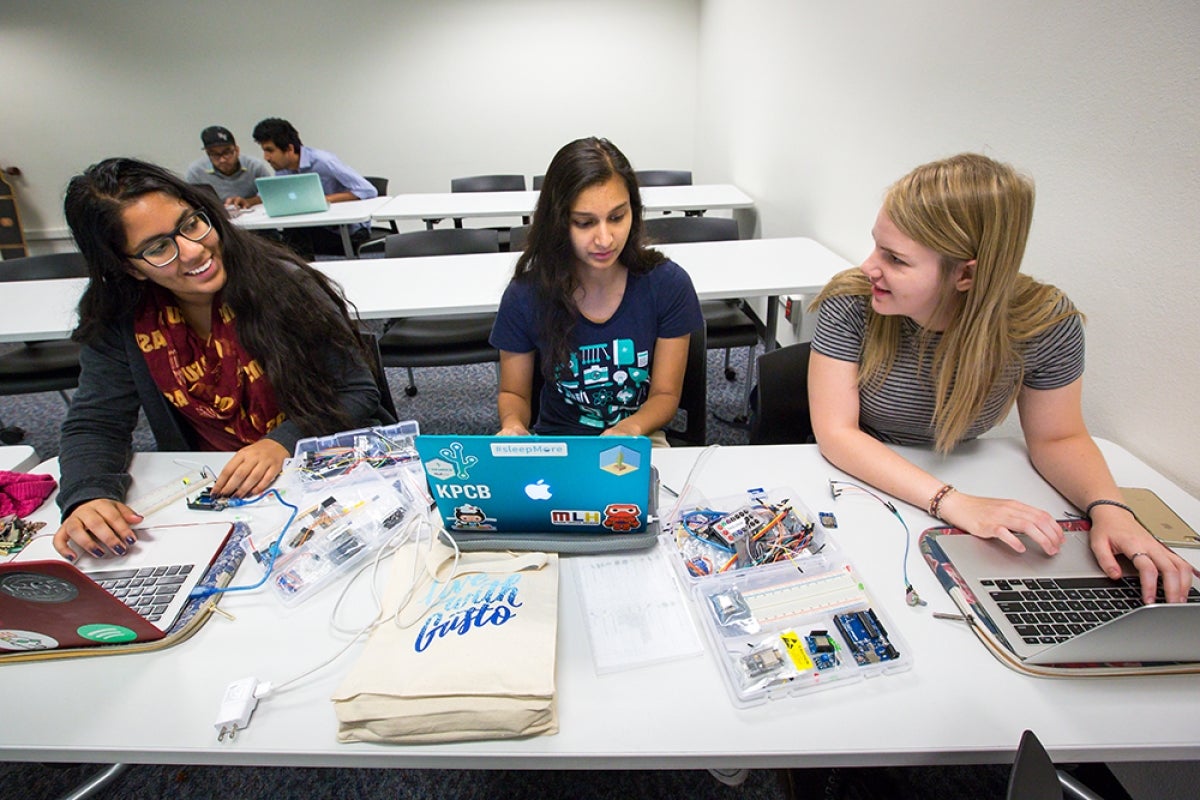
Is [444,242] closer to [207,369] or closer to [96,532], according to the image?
[207,369]

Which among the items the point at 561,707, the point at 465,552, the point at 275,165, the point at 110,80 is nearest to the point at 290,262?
the point at 465,552

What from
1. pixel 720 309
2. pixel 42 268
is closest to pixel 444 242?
pixel 720 309

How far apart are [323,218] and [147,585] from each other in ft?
9.84

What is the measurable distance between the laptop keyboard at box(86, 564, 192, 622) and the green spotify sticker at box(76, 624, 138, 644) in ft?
0.13

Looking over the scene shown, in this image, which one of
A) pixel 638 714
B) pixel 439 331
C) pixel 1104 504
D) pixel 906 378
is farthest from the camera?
pixel 439 331

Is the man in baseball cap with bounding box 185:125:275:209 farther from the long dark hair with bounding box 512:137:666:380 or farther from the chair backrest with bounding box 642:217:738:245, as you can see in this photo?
the long dark hair with bounding box 512:137:666:380

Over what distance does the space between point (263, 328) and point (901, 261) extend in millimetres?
1297

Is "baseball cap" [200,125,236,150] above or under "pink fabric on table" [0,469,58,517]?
above

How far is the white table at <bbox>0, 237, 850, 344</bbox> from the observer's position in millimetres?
1828

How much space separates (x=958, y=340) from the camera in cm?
98

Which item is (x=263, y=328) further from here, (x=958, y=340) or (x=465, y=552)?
(x=958, y=340)

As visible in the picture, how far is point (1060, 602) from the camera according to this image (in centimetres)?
74

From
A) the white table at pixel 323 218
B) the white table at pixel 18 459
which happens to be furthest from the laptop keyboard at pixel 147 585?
the white table at pixel 323 218

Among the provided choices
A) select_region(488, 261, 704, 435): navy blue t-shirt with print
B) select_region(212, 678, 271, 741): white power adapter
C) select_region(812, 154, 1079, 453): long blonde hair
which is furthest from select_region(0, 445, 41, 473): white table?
select_region(812, 154, 1079, 453): long blonde hair
